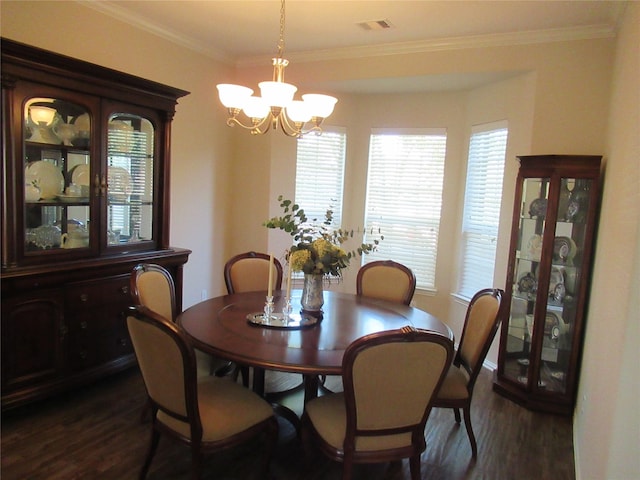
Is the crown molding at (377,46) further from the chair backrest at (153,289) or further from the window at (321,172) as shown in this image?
the chair backrest at (153,289)

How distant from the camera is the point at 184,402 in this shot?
2006mm

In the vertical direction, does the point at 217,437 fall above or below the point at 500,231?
below

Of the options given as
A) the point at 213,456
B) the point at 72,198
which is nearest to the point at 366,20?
the point at 72,198

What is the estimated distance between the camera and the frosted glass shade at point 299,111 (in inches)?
101

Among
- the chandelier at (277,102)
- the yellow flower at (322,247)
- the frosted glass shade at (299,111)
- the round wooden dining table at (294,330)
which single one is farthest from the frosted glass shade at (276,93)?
the round wooden dining table at (294,330)

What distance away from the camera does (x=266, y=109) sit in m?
2.67

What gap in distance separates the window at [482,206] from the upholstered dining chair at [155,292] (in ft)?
8.31

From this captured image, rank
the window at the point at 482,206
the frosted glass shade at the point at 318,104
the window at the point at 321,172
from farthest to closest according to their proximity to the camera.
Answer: the window at the point at 321,172 < the window at the point at 482,206 < the frosted glass shade at the point at 318,104

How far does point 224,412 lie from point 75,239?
1.66m

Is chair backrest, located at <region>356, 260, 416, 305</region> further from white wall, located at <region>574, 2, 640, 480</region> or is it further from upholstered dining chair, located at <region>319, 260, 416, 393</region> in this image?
white wall, located at <region>574, 2, 640, 480</region>

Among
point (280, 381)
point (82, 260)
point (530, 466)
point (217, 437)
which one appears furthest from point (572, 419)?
point (82, 260)

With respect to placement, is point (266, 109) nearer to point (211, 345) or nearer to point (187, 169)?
point (211, 345)

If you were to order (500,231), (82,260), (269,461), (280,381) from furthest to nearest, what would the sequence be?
(500,231) < (280,381) < (82,260) < (269,461)

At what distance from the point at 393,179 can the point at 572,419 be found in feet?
8.88
